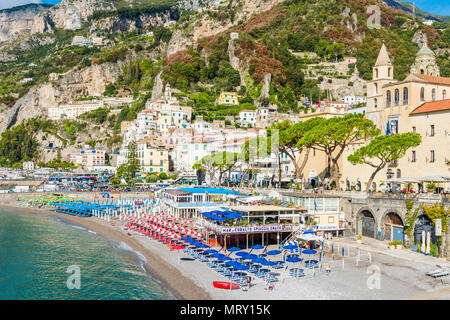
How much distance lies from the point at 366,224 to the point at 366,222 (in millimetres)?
191

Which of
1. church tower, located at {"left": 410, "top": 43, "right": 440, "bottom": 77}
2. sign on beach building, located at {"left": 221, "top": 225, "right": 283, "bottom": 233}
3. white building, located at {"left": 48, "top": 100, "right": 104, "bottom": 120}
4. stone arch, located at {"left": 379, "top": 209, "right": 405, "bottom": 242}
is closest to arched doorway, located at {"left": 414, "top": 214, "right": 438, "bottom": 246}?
stone arch, located at {"left": 379, "top": 209, "right": 405, "bottom": 242}

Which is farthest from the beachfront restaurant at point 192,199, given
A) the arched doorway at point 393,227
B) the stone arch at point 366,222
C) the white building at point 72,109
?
the white building at point 72,109

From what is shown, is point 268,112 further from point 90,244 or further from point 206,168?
point 90,244

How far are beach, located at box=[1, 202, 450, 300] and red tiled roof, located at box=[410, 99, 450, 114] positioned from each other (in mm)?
16923

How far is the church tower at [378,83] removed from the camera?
50.3 metres

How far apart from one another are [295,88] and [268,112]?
76.0 ft

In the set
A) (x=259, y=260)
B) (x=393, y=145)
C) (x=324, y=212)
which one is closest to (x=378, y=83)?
(x=393, y=145)

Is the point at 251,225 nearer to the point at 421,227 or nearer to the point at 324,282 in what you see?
the point at 324,282

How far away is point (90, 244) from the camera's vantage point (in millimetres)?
43969

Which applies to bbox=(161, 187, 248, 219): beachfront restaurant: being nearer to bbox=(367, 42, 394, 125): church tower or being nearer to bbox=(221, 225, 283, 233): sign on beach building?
bbox=(221, 225, 283, 233): sign on beach building

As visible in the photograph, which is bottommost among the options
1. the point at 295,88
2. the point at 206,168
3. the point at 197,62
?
the point at 206,168

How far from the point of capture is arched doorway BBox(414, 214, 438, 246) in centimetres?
3198

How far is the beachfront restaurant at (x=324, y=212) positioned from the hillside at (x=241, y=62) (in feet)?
233
